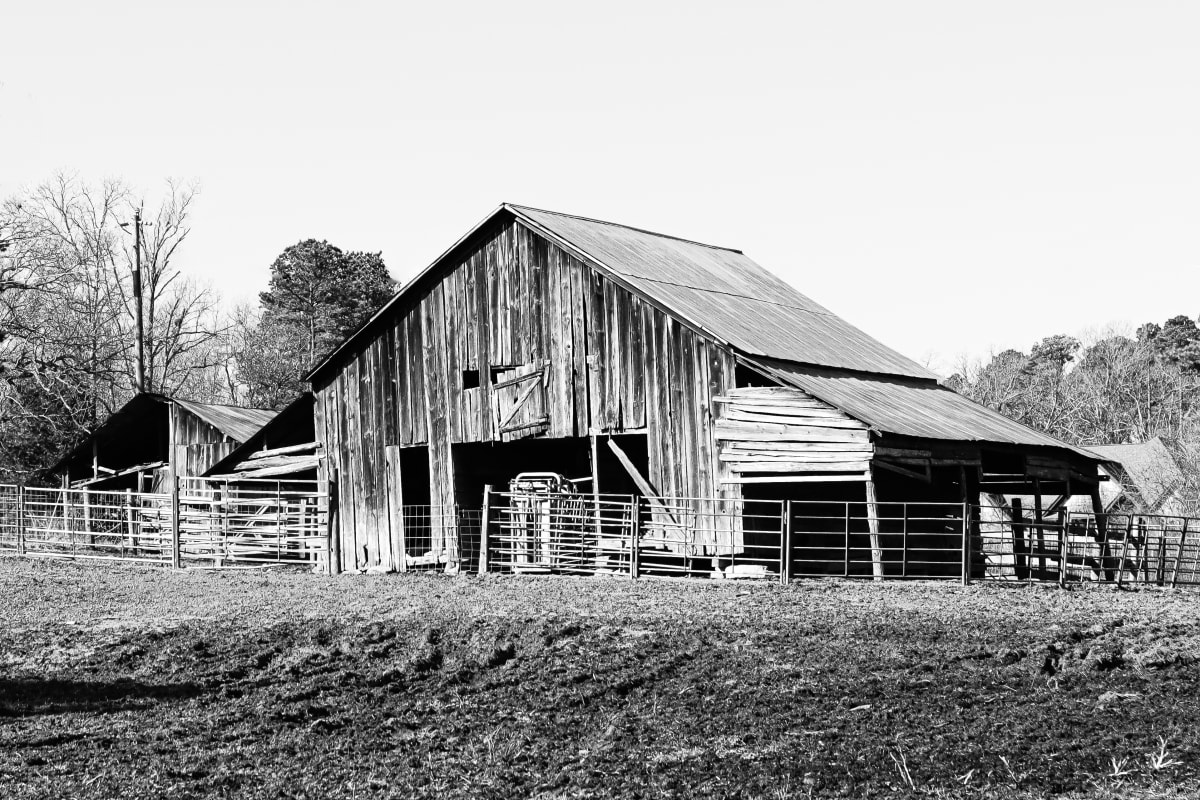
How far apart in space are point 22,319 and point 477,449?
26811mm

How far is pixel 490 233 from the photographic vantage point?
27.9 m

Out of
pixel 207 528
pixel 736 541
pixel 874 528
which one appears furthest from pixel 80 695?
pixel 207 528

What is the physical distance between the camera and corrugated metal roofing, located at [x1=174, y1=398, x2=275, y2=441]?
3553 cm

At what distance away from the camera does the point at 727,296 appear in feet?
98.4

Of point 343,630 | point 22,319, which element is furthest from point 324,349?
point 343,630

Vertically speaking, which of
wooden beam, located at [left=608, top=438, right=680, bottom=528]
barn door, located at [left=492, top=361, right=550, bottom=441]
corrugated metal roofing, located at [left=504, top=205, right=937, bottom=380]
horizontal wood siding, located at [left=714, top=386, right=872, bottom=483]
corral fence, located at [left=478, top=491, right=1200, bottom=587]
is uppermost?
corrugated metal roofing, located at [left=504, top=205, right=937, bottom=380]

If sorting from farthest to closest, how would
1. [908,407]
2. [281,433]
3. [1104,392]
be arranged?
[1104,392] → [281,433] → [908,407]

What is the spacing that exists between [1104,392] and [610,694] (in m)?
68.7

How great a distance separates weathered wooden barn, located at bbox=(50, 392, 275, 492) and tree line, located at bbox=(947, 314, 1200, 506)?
4168cm

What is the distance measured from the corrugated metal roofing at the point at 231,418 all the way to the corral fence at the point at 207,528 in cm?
159

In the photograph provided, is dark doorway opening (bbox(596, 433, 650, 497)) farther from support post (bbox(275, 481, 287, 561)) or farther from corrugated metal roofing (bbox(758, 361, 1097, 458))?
support post (bbox(275, 481, 287, 561))

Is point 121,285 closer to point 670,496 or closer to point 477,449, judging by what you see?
point 477,449

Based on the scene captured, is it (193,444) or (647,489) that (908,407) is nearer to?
(647,489)

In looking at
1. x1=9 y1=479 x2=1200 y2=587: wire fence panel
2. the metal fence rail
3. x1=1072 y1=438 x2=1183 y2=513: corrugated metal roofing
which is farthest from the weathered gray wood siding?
x1=1072 y1=438 x2=1183 y2=513: corrugated metal roofing
